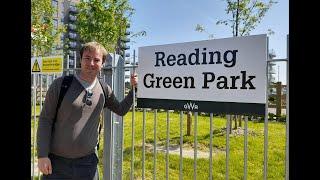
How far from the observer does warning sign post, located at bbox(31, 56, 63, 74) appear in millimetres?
4902

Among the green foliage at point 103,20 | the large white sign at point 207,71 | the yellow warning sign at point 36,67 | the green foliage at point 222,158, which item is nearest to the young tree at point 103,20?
the green foliage at point 103,20

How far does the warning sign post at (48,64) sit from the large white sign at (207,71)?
1472 millimetres

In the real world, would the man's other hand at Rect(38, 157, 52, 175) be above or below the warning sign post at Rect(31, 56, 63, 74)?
below

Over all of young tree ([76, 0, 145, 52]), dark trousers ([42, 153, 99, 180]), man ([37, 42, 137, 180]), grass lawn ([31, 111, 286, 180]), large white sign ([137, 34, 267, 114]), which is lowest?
grass lawn ([31, 111, 286, 180])

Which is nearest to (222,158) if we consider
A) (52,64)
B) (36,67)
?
(52,64)

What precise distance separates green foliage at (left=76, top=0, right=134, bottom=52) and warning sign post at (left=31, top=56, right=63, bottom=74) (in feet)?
33.8

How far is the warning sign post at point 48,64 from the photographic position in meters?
4.90

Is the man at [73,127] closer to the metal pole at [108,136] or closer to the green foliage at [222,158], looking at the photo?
the metal pole at [108,136]

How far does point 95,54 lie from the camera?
137 inches

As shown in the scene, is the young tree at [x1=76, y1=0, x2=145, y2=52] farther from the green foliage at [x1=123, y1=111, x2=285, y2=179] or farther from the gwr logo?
the gwr logo

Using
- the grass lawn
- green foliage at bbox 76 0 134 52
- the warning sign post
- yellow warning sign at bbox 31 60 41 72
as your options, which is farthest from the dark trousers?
green foliage at bbox 76 0 134 52
